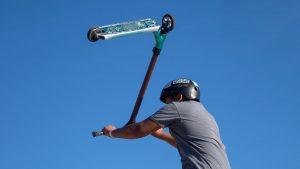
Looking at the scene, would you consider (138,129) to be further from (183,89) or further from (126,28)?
(126,28)

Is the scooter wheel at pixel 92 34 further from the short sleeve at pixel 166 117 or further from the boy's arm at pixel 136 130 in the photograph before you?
the short sleeve at pixel 166 117

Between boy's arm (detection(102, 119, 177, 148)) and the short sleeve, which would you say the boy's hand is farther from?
the short sleeve

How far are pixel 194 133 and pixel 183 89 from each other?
0.98 m

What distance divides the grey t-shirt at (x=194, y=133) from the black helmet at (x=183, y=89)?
0.21 meters

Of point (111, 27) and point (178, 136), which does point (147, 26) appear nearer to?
point (111, 27)

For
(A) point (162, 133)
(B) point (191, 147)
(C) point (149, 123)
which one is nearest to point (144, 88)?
(A) point (162, 133)

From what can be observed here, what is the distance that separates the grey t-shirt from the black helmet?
209mm

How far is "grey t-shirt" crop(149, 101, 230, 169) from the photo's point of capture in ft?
25.6

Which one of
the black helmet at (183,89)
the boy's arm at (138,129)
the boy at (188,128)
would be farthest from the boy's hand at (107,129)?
the black helmet at (183,89)

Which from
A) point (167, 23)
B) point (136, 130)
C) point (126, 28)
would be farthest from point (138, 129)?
point (167, 23)

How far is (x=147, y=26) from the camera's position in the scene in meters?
10.1

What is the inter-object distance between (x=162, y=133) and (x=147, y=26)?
2.20 metres

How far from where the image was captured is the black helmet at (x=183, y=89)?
8742mm

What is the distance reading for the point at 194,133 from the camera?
26.6 ft
